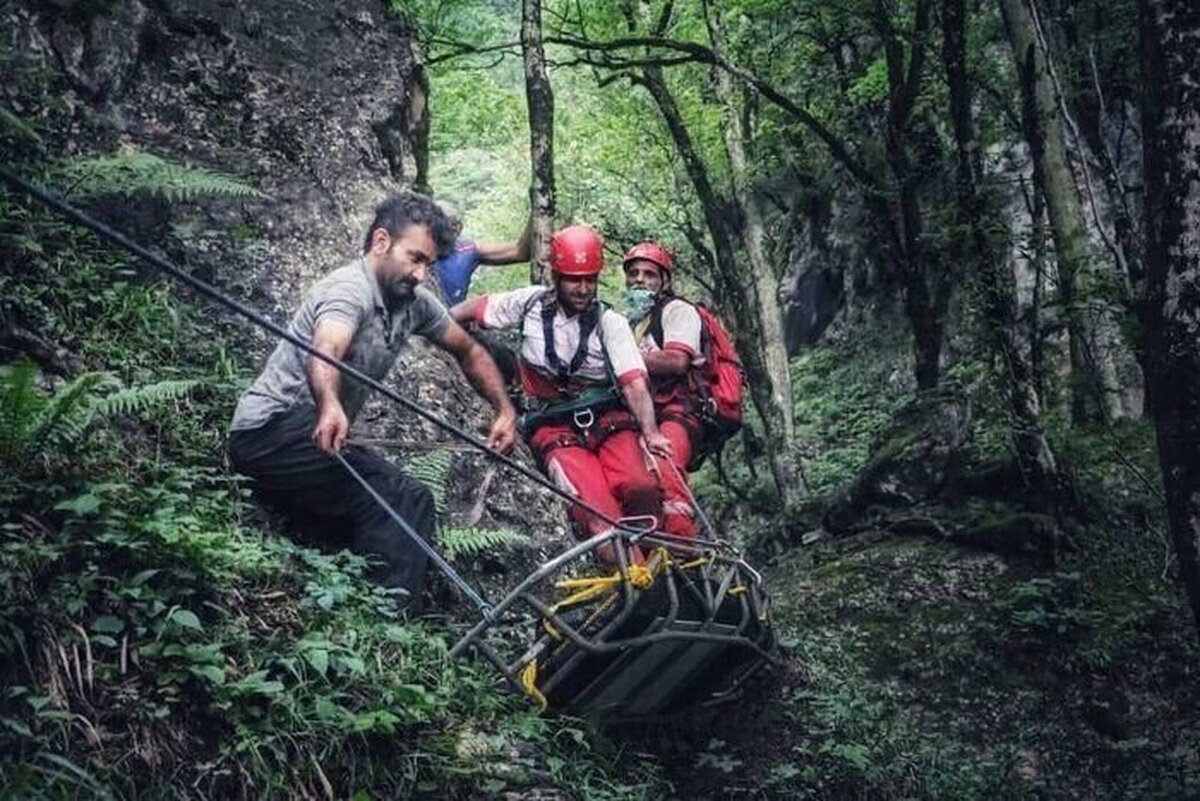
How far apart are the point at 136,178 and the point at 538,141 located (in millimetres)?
3740

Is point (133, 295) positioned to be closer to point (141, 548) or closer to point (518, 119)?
point (141, 548)

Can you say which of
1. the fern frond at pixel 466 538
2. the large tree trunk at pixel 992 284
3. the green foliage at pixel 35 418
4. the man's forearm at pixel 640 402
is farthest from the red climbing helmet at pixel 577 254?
the large tree trunk at pixel 992 284

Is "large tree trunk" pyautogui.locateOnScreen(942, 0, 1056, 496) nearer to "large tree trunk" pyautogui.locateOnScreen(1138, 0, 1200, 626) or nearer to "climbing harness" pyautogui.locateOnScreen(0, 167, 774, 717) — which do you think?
"climbing harness" pyautogui.locateOnScreen(0, 167, 774, 717)

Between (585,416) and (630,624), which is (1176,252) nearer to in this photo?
(630,624)

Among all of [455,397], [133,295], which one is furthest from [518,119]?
[133,295]

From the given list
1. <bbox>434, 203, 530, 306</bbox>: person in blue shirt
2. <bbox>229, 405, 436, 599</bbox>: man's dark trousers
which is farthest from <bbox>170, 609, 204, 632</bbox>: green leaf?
<bbox>434, 203, 530, 306</bbox>: person in blue shirt

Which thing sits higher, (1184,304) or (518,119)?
(518,119)

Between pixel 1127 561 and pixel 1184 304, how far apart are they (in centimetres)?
467

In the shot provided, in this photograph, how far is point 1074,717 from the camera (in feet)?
26.1

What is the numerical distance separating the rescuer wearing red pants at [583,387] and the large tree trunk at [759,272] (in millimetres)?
7927

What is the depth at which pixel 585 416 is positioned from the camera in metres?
7.04

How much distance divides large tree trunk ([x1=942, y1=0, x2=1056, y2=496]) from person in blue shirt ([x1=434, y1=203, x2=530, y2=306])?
11.4 ft

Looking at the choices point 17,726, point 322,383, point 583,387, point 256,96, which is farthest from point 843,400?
point 17,726

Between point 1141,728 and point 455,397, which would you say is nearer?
point 1141,728
